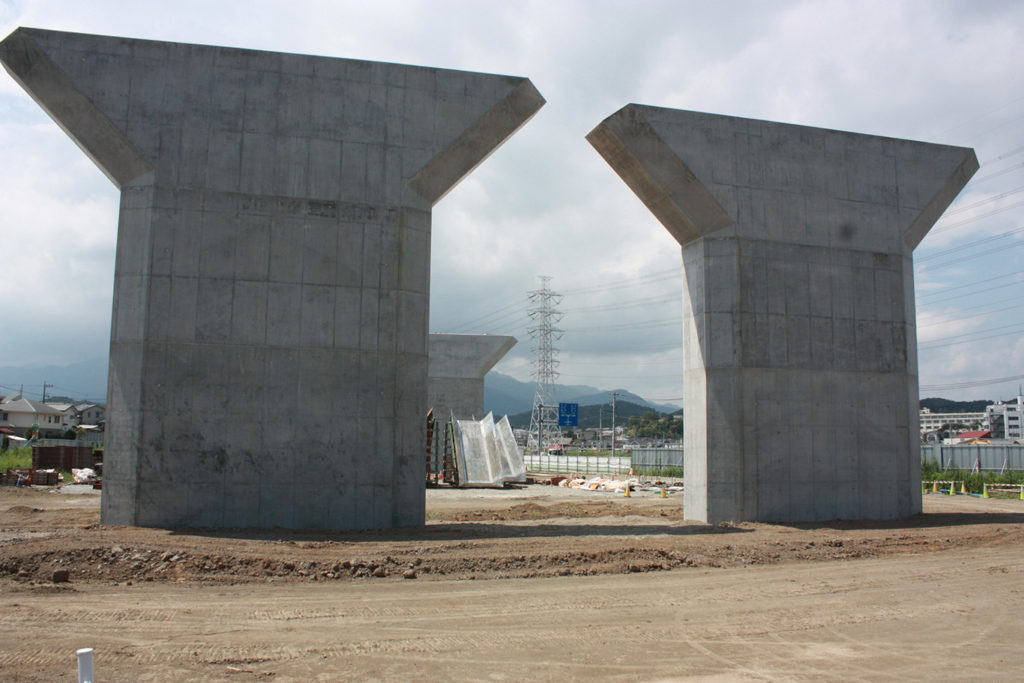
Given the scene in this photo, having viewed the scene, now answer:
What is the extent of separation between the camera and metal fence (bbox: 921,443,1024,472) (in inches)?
1249

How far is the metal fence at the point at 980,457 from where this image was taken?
31734 mm

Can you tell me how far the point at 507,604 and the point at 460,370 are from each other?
37.9 m

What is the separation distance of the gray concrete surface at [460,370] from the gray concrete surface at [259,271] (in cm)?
3116

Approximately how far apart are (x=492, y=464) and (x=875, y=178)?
20616mm

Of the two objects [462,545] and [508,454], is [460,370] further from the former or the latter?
[462,545]

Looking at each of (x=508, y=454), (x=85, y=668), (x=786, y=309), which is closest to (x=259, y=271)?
(x=85, y=668)

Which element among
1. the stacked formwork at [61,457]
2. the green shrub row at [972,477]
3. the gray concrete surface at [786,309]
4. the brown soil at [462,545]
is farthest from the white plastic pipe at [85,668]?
the stacked formwork at [61,457]

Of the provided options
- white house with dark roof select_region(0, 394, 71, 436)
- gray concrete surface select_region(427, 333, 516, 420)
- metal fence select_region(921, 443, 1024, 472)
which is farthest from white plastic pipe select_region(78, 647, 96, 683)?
white house with dark roof select_region(0, 394, 71, 436)

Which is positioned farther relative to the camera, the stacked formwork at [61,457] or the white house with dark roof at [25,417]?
the white house with dark roof at [25,417]

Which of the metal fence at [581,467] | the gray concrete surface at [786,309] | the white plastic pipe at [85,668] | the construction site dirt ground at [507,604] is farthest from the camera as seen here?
the metal fence at [581,467]

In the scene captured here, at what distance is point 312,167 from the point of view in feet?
47.6

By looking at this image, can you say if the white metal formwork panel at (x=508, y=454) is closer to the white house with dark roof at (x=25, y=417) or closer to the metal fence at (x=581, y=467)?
the metal fence at (x=581, y=467)

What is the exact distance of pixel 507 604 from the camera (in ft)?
27.8

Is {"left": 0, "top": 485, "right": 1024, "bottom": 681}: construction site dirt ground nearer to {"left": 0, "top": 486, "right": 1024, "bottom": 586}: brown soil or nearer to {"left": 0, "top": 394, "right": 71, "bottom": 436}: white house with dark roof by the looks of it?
{"left": 0, "top": 486, "right": 1024, "bottom": 586}: brown soil
